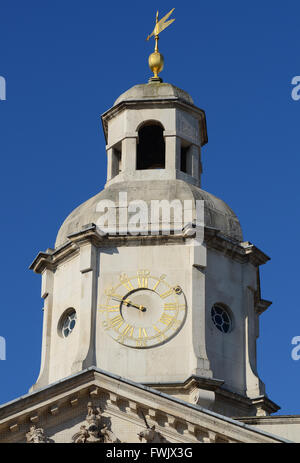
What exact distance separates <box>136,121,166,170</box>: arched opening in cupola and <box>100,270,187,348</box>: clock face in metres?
9.23

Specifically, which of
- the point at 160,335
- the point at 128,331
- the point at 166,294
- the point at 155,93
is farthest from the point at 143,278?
the point at 155,93

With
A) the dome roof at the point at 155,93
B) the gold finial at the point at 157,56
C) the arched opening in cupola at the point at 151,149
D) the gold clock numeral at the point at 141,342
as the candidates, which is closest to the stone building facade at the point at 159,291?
the gold clock numeral at the point at 141,342

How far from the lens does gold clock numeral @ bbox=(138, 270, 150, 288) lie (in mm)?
60400

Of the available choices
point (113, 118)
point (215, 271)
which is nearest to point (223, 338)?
point (215, 271)

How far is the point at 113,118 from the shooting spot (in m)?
67.0

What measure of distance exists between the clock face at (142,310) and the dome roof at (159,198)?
10.4 ft

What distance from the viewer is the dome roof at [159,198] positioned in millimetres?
62375

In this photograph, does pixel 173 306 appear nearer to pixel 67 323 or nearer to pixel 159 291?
pixel 159 291

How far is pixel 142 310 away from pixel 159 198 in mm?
4768

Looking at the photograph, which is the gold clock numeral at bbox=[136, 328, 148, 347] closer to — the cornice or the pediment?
the cornice

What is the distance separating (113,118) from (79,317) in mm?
10283

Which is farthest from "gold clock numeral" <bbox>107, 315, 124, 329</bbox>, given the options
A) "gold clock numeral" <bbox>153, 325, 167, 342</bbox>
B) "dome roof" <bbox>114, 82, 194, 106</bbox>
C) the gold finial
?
the gold finial
